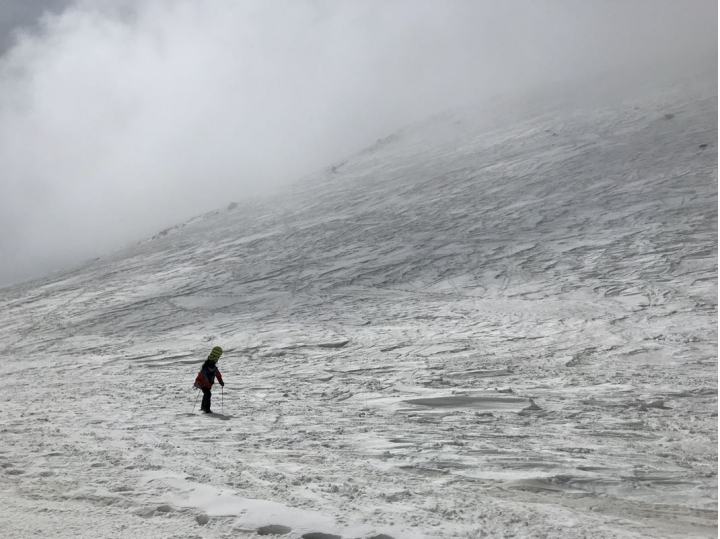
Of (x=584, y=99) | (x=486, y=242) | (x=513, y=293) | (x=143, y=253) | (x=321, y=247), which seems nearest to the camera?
(x=513, y=293)

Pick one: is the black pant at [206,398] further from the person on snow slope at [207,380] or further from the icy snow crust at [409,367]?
the icy snow crust at [409,367]

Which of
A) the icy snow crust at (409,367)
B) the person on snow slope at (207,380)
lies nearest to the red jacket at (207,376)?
the person on snow slope at (207,380)

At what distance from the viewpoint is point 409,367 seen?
12180mm

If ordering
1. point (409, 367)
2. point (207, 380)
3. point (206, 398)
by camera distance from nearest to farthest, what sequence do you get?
1. point (206, 398)
2. point (207, 380)
3. point (409, 367)

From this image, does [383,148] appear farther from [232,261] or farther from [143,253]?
[232,261]

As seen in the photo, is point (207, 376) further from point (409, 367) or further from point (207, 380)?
point (409, 367)

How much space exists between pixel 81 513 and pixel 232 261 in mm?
20658

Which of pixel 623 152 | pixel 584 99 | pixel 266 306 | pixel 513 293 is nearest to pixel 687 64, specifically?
pixel 584 99

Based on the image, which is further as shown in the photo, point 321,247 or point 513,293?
point 321,247

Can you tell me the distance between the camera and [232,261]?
85.1 feet

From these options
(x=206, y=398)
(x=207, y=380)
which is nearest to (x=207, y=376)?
(x=207, y=380)

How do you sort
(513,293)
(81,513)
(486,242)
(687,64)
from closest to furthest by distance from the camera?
(81,513), (513,293), (486,242), (687,64)

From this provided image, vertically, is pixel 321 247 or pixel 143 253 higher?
pixel 143 253

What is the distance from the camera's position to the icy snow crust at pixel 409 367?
5793 mm
